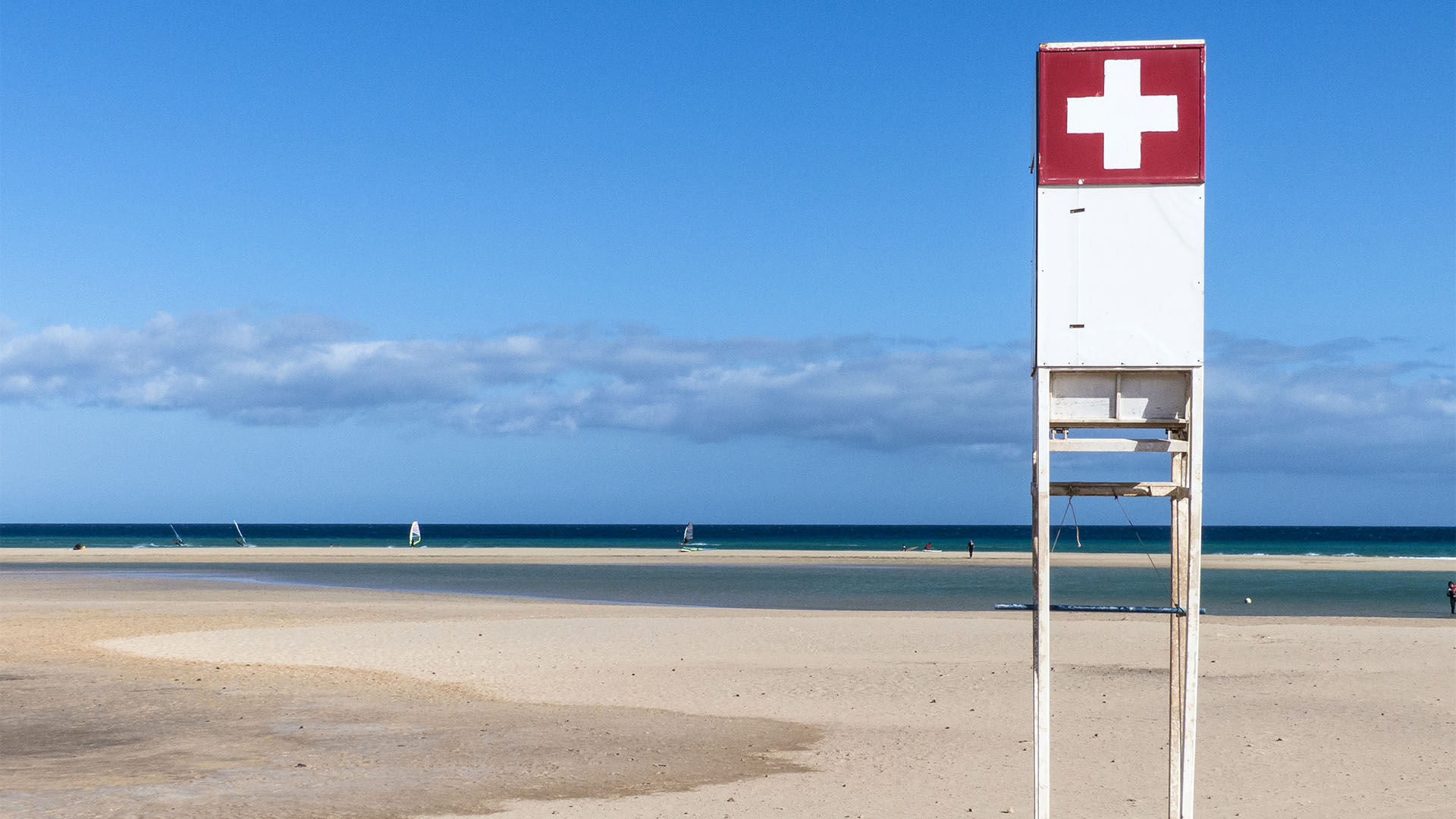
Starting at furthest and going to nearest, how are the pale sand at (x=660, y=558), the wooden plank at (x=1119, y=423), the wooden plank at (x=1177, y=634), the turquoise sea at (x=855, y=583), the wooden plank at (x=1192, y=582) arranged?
the pale sand at (x=660, y=558) < the turquoise sea at (x=855, y=583) < the wooden plank at (x=1177, y=634) < the wooden plank at (x=1119, y=423) < the wooden plank at (x=1192, y=582)

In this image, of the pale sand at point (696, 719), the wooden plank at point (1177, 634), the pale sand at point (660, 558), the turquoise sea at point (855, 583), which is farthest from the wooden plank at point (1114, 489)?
the pale sand at point (660, 558)

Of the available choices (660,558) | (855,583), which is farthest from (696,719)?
(660,558)

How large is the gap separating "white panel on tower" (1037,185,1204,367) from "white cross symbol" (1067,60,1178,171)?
179 millimetres

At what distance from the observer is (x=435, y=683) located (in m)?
17.1

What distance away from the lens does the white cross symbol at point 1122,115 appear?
261 inches

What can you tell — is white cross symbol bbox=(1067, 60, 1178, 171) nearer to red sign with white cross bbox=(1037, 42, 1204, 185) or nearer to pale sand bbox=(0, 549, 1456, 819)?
red sign with white cross bbox=(1037, 42, 1204, 185)

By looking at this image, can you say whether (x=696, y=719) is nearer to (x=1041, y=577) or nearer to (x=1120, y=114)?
Answer: (x=1041, y=577)

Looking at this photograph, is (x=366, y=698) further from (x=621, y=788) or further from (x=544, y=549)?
(x=544, y=549)

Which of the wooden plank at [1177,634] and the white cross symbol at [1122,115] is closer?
the white cross symbol at [1122,115]

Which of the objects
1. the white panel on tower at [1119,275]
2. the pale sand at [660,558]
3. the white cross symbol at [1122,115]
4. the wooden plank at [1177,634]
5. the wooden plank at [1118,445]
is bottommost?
the pale sand at [660,558]

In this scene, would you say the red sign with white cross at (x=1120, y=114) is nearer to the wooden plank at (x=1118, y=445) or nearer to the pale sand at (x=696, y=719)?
the wooden plank at (x=1118, y=445)

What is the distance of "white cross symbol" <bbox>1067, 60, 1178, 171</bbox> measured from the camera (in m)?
6.62

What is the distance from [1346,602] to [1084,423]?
34.9m

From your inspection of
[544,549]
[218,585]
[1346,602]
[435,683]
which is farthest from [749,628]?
[544,549]
